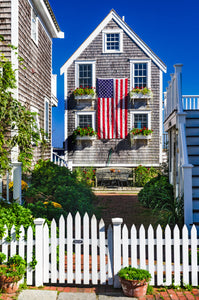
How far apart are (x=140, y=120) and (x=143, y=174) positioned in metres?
2.98

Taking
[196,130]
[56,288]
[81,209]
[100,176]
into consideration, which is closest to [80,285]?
[56,288]

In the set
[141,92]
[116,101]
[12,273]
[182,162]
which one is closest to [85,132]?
[116,101]

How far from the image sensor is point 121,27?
1602cm

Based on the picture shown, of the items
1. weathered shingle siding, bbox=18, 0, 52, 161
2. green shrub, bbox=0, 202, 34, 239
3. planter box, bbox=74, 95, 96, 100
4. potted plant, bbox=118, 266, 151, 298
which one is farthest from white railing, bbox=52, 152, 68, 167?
potted plant, bbox=118, 266, 151, 298

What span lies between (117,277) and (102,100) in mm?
12920

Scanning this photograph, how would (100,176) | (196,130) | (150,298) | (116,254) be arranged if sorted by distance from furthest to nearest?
(100,176) < (196,130) < (116,254) < (150,298)

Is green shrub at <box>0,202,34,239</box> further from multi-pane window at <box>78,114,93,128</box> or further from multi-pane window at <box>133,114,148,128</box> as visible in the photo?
multi-pane window at <box>133,114,148,128</box>

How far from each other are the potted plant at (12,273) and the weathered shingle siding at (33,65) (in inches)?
230

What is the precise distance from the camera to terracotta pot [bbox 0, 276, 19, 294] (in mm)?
3816

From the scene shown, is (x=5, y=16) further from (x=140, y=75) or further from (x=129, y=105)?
(x=140, y=75)

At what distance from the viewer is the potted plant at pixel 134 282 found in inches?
146

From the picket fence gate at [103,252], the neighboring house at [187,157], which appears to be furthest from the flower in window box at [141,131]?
the picket fence gate at [103,252]

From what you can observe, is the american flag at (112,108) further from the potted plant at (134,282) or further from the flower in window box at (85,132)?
the potted plant at (134,282)

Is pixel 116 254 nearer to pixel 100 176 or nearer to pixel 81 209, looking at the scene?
pixel 81 209
